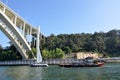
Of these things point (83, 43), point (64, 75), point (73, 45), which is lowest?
point (64, 75)

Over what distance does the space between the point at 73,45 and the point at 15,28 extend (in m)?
27.5

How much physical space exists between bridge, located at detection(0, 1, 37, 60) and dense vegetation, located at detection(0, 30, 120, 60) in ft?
20.0

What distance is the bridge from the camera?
75312mm

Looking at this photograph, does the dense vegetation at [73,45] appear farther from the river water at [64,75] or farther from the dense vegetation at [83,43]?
the river water at [64,75]

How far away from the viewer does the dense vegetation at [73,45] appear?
9274cm

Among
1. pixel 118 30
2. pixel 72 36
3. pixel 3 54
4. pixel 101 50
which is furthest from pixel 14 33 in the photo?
pixel 118 30

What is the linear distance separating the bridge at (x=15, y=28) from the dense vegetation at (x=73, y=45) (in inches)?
240

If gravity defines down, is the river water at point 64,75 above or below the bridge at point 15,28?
below

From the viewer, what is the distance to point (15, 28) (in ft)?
254

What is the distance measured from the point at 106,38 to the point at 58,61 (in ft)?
117

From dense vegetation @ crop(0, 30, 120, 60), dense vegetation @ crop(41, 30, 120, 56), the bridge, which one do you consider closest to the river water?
the bridge

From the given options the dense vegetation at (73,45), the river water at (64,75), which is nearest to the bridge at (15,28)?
the dense vegetation at (73,45)

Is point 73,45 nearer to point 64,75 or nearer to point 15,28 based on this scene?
point 15,28

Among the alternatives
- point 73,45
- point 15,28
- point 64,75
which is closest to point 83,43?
point 73,45
